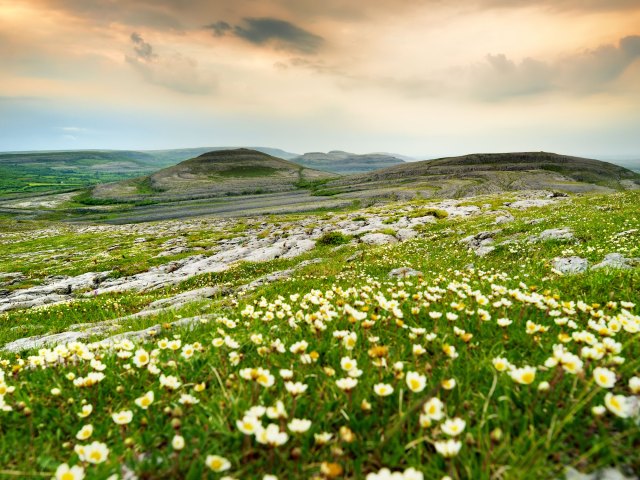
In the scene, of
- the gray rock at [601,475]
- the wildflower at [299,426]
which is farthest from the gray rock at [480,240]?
the wildflower at [299,426]

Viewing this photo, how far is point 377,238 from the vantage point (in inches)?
1537

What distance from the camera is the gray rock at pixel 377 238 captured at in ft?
124

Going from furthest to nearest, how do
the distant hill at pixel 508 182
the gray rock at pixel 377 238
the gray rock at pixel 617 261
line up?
the distant hill at pixel 508 182 < the gray rock at pixel 377 238 < the gray rock at pixel 617 261

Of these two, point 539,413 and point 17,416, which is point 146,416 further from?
point 539,413

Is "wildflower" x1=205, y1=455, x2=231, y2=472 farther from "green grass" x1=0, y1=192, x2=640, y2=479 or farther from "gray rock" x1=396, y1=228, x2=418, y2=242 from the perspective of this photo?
"gray rock" x1=396, y1=228, x2=418, y2=242

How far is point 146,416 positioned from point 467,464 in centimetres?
273

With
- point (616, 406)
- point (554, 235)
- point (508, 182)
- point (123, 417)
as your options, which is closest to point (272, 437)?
point (123, 417)

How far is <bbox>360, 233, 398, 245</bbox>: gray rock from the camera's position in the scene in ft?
124

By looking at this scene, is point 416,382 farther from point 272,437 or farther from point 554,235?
point 554,235

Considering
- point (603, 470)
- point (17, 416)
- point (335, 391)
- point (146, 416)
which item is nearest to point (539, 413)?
point (603, 470)

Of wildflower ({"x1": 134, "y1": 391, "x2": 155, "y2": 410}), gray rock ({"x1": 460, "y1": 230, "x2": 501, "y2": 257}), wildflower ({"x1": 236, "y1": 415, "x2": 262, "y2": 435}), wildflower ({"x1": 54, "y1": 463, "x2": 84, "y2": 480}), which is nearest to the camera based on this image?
wildflower ({"x1": 54, "y1": 463, "x2": 84, "y2": 480})

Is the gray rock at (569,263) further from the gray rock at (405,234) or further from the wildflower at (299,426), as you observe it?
the gray rock at (405,234)

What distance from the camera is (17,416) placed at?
324cm

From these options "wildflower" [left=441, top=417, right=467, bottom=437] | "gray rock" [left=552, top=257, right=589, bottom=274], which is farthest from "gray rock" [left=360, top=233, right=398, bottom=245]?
"wildflower" [left=441, top=417, right=467, bottom=437]
